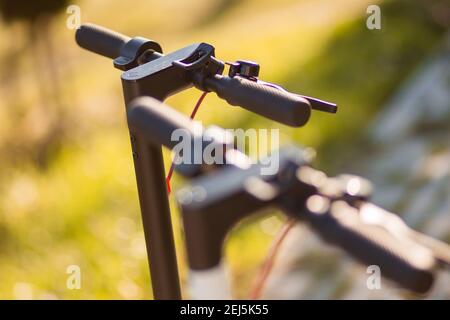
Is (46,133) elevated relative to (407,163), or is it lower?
elevated

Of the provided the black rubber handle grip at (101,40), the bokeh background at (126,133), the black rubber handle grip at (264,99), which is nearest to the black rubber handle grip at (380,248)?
the black rubber handle grip at (264,99)

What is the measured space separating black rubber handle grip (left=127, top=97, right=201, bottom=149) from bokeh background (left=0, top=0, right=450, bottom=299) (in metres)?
2.00

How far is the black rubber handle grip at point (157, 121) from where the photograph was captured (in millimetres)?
1228

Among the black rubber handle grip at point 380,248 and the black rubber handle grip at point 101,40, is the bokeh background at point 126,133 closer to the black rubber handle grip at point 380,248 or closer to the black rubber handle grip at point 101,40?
the black rubber handle grip at point 101,40

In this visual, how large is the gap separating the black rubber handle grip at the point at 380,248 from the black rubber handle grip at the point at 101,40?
76 cm

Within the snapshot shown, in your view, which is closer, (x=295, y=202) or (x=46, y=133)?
(x=295, y=202)

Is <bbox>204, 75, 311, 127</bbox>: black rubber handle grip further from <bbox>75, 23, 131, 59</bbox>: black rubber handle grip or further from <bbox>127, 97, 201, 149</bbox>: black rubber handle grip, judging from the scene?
<bbox>75, 23, 131, 59</bbox>: black rubber handle grip

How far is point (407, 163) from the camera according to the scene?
14.4ft

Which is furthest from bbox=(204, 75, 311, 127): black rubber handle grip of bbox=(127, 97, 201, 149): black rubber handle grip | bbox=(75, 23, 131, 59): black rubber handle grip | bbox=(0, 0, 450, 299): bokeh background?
bbox=(0, 0, 450, 299): bokeh background

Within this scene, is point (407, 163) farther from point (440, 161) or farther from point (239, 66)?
point (239, 66)
